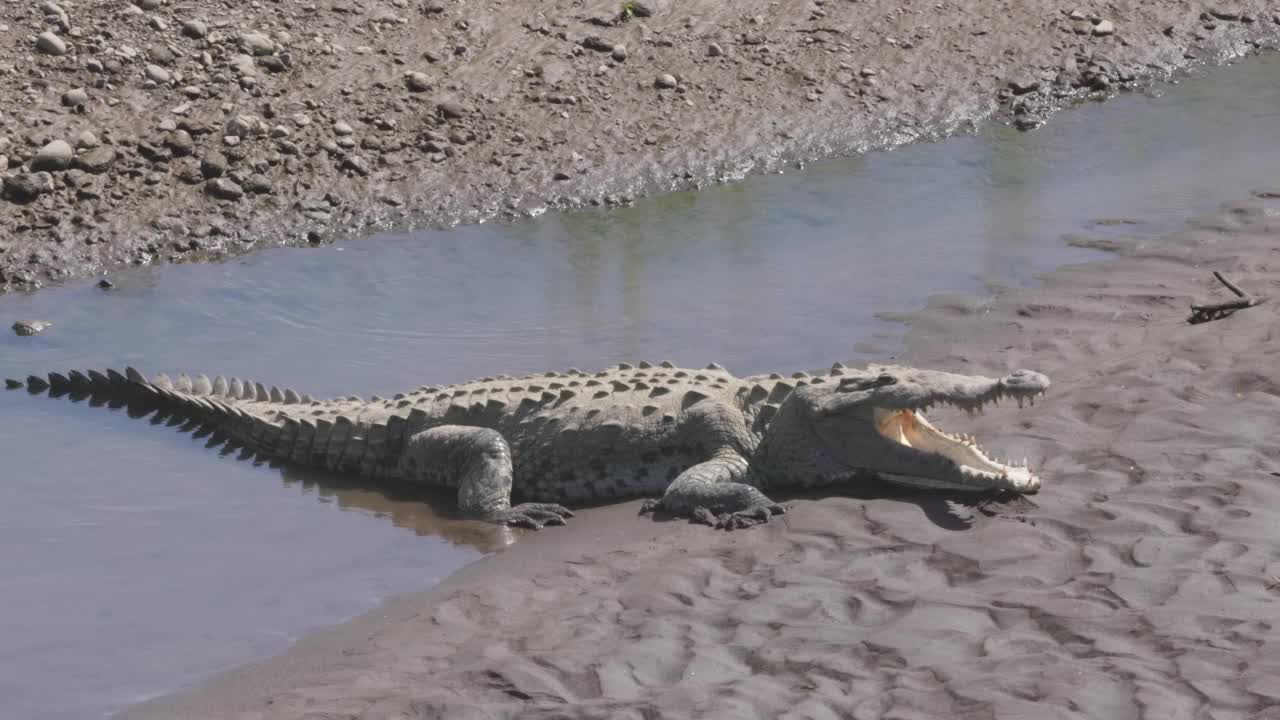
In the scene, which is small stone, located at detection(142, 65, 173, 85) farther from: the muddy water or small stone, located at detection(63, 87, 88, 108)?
the muddy water

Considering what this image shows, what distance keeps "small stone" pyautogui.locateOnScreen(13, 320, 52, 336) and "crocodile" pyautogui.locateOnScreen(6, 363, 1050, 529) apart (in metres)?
2.13

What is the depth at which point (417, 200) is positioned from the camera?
36.5ft

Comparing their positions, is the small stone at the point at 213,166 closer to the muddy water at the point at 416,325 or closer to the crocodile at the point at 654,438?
the muddy water at the point at 416,325

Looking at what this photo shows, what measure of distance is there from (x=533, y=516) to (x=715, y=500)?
0.84 meters

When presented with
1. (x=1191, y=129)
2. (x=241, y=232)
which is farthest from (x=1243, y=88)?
(x=241, y=232)

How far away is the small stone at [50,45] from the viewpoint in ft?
37.6

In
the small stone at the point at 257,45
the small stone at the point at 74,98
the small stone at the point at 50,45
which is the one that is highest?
the small stone at the point at 257,45

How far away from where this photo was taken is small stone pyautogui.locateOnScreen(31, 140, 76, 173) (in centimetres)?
1062

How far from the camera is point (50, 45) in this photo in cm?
1146

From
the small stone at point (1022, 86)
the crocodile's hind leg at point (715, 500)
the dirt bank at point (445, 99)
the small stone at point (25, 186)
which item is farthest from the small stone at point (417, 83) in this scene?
the crocodile's hind leg at point (715, 500)

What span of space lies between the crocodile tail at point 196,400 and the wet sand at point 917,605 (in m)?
1.81

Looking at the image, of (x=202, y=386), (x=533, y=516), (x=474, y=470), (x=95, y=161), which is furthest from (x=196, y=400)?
(x=95, y=161)

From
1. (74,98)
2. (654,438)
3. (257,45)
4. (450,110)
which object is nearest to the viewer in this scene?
(654,438)

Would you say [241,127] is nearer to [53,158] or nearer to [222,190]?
[222,190]
